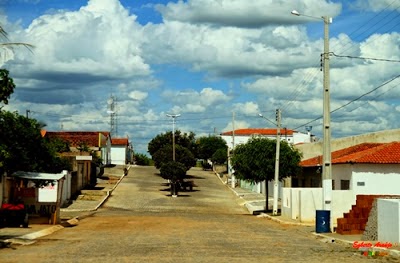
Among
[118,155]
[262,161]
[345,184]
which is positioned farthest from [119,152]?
[345,184]

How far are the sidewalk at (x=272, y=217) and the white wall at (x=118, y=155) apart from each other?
895 inches

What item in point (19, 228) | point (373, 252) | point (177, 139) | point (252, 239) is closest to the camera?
point (373, 252)

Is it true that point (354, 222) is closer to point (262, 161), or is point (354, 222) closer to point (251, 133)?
point (262, 161)

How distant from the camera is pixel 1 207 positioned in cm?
2919

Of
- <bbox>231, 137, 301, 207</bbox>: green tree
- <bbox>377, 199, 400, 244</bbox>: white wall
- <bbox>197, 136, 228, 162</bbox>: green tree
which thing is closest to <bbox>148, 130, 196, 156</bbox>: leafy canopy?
<bbox>197, 136, 228, 162</bbox>: green tree

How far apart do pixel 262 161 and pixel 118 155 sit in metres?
66.9

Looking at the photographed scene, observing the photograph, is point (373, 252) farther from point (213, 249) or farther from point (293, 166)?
point (293, 166)

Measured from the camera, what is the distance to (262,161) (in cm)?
4897

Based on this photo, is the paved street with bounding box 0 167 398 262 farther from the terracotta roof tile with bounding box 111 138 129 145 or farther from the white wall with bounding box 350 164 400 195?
the terracotta roof tile with bounding box 111 138 129 145

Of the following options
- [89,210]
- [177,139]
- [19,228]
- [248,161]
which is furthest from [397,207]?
[177,139]

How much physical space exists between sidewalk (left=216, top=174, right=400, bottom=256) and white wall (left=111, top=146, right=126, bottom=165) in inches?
895

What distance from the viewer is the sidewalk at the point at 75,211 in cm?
2362

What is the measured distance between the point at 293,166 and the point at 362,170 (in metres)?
8.78

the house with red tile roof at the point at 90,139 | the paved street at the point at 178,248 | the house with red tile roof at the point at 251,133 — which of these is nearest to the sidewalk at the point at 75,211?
the paved street at the point at 178,248
